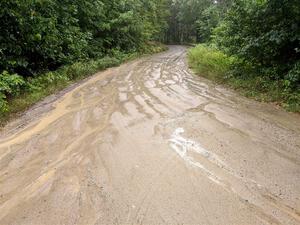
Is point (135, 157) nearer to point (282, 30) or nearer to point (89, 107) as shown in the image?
point (89, 107)

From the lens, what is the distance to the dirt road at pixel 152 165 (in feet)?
11.9

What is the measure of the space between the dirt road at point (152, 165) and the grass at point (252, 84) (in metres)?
0.50

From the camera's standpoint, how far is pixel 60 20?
14.1m

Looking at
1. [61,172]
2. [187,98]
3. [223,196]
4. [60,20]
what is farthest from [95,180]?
[60,20]

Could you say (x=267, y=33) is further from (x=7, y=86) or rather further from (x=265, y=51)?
(x=7, y=86)

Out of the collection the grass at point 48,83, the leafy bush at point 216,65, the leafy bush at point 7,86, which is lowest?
the leafy bush at point 216,65

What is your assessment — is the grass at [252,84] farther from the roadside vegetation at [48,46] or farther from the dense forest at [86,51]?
the roadside vegetation at [48,46]

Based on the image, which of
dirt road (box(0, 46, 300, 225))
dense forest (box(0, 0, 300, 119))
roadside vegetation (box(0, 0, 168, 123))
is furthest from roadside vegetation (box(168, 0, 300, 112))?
roadside vegetation (box(0, 0, 168, 123))

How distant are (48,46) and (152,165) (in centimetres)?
914

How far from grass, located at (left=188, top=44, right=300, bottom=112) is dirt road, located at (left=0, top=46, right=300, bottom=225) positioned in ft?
1.63

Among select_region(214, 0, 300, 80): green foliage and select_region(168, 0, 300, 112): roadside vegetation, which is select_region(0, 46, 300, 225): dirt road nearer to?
select_region(168, 0, 300, 112): roadside vegetation

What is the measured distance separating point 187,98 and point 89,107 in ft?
9.29

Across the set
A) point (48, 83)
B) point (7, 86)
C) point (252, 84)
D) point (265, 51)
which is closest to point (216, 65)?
point (265, 51)

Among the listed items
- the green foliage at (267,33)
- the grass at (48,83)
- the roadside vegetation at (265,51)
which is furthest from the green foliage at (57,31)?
the green foliage at (267,33)
